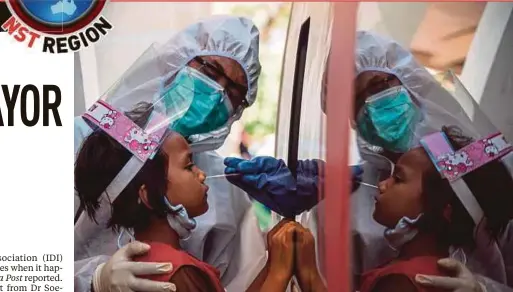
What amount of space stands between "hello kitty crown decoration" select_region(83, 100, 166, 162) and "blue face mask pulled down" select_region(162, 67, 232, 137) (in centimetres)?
2

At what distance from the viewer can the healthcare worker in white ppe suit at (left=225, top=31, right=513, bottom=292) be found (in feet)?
2.69

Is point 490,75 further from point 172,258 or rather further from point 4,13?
point 4,13

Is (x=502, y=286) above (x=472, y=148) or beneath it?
beneath

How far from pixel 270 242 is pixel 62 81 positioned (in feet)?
0.99

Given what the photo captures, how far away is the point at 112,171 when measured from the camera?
31.9 inches

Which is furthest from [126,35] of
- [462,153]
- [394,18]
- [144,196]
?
[462,153]

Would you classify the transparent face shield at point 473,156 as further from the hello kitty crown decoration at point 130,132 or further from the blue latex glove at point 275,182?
the hello kitty crown decoration at point 130,132

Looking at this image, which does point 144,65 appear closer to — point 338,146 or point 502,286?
point 338,146

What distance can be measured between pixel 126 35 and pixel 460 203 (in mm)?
430

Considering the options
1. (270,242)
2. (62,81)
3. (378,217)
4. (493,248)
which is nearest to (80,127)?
(62,81)

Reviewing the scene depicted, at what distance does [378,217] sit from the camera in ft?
2.72

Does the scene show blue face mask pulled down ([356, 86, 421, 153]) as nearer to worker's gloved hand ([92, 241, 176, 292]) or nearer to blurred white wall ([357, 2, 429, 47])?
blurred white wall ([357, 2, 429, 47])

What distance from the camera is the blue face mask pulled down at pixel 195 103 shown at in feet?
2.66

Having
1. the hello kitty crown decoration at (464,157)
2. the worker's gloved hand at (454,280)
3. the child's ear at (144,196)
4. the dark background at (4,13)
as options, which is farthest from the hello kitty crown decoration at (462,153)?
the dark background at (4,13)
